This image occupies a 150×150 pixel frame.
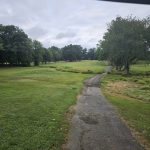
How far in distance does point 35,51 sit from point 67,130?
364 ft

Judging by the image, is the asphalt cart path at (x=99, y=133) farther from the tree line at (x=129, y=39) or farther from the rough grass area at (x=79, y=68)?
the rough grass area at (x=79, y=68)

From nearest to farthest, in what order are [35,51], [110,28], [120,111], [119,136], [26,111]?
[119,136], [26,111], [120,111], [110,28], [35,51]

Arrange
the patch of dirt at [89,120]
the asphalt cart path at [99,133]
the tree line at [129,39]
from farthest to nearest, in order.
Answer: the tree line at [129,39] → the patch of dirt at [89,120] → the asphalt cart path at [99,133]

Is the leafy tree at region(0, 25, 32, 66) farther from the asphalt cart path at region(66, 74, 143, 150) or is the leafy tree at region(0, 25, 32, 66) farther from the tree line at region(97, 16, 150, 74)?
the asphalt cart path at region(66, 74, 143, 150)

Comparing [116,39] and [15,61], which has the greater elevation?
[116,39]

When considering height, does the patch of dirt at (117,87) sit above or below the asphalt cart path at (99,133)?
below

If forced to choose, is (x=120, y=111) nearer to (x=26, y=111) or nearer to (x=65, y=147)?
(x=26, y=111)

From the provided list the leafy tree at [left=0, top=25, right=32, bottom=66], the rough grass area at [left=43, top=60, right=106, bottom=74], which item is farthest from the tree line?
the leafy tree at [left=0, top=25, right=32, bottom=66]

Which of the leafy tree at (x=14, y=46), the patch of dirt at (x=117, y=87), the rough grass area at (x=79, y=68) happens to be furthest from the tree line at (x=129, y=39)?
the leafy tree at (x=14, y=46)

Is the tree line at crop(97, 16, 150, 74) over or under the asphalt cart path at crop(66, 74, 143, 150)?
over

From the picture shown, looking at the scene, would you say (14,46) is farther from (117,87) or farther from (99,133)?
(99,133)

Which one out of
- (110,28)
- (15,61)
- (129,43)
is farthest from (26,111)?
(15,61)

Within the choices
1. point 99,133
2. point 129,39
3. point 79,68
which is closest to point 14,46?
point 79,68

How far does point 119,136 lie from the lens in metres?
13.5
